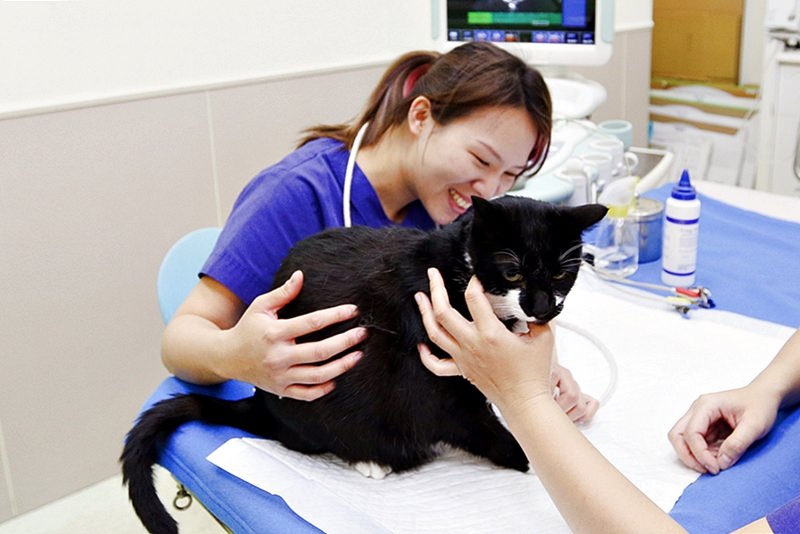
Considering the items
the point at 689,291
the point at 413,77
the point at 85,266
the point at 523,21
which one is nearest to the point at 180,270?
the point at 413,77

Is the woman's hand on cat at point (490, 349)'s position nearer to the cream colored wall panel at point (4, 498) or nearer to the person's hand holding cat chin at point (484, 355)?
the person's hand holding cat chin at point (484, 355)

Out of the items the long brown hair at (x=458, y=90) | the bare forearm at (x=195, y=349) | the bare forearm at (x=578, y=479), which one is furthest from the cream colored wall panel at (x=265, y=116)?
the bare forearm at (x=578, y=479)

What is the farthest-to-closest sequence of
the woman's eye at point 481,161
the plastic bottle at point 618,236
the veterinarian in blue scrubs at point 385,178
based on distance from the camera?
the plastic bottle at point 618,236 → the woman's eye at point 481,161 → the veterinarian in blue scrubs at point 385,178

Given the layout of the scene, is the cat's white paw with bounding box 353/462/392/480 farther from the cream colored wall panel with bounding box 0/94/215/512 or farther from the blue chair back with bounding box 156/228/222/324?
the cream colored wall panel with bounding box 0/94/215/512

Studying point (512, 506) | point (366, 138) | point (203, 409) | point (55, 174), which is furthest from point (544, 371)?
point (55, 174)

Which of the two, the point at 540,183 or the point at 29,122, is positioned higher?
the point at 29,122

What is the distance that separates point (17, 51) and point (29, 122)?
0.16m

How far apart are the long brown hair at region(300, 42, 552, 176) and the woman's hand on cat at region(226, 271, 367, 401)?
40cm

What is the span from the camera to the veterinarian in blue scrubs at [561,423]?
0.65 metres

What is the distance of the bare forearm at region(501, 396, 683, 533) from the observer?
64 centimetres

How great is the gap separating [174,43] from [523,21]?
909 millimetres

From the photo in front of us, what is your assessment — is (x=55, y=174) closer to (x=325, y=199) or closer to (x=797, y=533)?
(x=325, y=199)

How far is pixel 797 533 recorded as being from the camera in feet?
1.76

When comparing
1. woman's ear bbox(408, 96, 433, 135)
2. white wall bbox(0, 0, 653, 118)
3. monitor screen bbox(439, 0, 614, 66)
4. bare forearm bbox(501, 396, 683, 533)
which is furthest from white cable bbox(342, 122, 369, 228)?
white wall bbox(0, 0, 653, 118)
